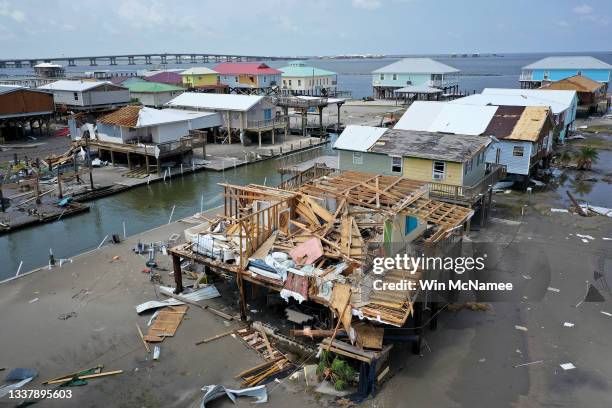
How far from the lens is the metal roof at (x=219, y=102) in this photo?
49.5 meters

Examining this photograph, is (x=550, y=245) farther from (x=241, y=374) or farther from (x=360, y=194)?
(x=241, y=374)

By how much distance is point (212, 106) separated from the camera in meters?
50.7

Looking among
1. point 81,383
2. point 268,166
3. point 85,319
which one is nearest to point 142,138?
point 268,166

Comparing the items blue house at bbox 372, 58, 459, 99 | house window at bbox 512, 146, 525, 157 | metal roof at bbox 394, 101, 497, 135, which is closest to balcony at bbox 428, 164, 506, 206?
metal roof at bbox 394, 101, 497, 135

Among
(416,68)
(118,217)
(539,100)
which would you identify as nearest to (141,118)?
(118,217)

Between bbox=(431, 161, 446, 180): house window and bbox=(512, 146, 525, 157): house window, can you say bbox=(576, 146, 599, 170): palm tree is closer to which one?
bbox=(512, 146, 525, 157): house window

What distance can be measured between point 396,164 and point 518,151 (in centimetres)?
982

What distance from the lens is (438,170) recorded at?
26656 mm

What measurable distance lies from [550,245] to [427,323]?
36.6 ft

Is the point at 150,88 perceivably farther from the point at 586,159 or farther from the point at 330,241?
the point at 330,241

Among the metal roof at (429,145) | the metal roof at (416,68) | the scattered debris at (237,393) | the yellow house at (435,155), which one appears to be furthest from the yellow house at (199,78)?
the scattered debris at (237,393)

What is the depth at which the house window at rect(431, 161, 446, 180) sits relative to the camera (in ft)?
86.9

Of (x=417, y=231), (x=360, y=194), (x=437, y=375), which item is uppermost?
(x=360, y=194)

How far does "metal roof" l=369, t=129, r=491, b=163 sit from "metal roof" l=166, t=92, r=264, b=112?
23.1 metres
